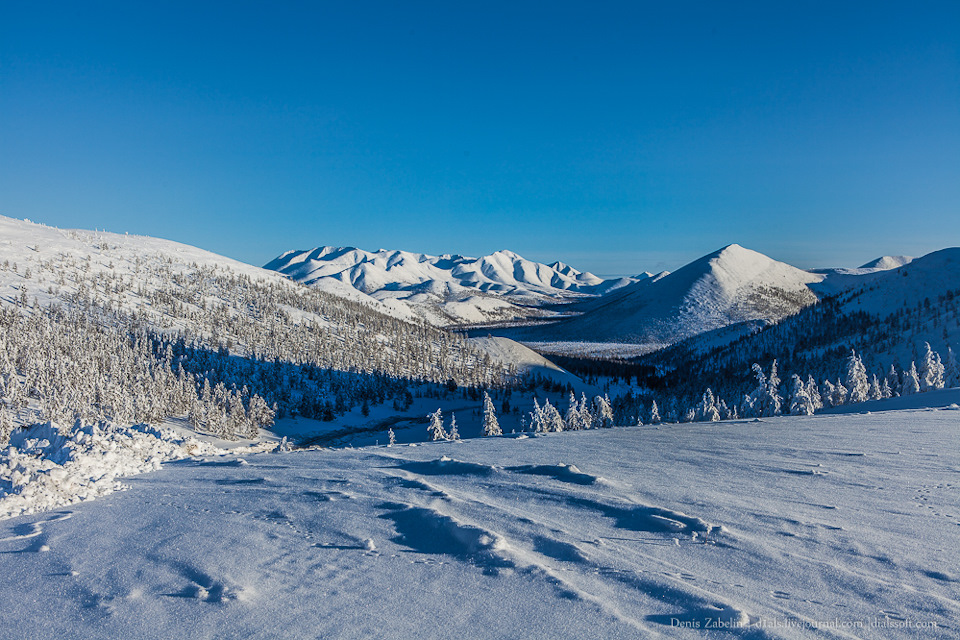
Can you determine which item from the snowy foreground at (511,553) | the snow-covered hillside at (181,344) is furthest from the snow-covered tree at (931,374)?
the snow-covered hillside at (181,344)

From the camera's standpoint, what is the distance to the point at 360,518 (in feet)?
25.1

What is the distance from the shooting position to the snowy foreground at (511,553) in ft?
15.6

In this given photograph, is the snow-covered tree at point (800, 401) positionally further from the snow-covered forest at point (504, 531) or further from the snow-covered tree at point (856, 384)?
the snow-covered forest at point (504, 531)

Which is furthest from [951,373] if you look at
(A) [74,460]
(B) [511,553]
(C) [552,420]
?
(A) [74,460]

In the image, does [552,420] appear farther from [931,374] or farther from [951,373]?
[951,373]

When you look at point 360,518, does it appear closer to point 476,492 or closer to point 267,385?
point 476,492

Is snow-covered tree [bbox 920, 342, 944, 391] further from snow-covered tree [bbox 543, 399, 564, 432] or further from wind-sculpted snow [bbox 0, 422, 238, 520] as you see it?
wind-sculpted snow [bbox 0, 422, 238, 520]

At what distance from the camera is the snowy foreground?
15.6 feet

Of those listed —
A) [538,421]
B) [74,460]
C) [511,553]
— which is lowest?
[538,421]

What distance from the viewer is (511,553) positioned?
607 centimetres

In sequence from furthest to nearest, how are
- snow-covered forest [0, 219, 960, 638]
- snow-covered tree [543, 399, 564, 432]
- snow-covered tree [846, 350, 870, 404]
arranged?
snow-covered tree [543, 399, 564, 432]
snow-covered tree [846, 350, 870, 404]
snow-covered forest [0, 219, 960, 638]

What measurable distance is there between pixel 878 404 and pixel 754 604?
26308 mm

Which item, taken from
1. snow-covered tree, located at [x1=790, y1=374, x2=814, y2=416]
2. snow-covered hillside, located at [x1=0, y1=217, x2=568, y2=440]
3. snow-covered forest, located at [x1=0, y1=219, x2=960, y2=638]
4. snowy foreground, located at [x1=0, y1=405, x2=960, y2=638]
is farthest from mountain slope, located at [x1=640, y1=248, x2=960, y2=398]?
snowy foreground, located at [x1=0, y1=405, x2=960, y2=638]

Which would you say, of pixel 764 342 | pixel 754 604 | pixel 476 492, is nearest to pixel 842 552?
pixel 754 604
